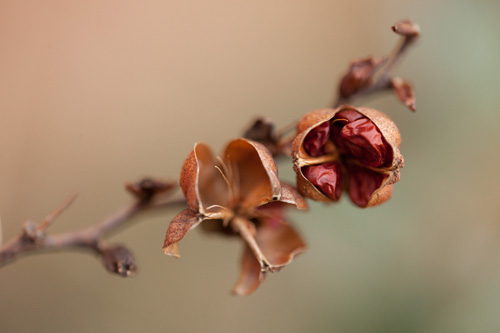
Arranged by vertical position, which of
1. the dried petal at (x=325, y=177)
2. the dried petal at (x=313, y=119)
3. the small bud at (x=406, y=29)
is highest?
the small bud at (x=406, y=29)

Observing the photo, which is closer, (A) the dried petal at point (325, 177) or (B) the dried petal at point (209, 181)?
(A) the dried petal at point (325, 177)

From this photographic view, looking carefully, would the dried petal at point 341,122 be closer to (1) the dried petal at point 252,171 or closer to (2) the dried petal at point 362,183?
(2) the dried petal at point 362,183

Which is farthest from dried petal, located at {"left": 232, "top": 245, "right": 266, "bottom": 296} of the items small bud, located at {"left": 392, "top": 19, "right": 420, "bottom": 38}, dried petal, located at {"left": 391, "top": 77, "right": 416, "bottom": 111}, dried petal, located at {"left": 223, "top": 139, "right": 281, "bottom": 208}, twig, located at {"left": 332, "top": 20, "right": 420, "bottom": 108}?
small bud, located at {"left": 392, "top": 19, "right": 420, "bottom": 38}

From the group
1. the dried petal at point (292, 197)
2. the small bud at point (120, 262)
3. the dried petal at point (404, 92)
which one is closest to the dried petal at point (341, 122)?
the dried petal at point (292, 197)

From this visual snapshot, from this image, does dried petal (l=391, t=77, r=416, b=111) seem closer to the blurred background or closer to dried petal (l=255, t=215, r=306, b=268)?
dried petal (l=255, t=215, r=306, b=268)

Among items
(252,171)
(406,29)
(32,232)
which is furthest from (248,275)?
(406,29)

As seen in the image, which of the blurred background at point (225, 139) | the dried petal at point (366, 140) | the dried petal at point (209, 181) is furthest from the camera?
the blurred background at point (225, 139)

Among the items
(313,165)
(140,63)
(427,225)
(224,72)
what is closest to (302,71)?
(224,72)
